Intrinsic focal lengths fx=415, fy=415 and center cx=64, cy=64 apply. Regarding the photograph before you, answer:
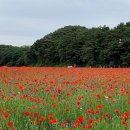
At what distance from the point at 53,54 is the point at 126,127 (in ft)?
198

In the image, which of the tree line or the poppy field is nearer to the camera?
the poppy field

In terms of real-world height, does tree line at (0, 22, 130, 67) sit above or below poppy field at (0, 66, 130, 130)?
above

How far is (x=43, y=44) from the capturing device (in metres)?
70.9

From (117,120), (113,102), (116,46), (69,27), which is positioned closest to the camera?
(117,120)

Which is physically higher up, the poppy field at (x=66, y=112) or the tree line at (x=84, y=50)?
the tree line at (x=84, y=50)

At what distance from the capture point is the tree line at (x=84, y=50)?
4962 cm

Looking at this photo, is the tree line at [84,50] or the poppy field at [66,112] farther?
the tree line at [84,50]

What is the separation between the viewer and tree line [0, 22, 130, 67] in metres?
49.6

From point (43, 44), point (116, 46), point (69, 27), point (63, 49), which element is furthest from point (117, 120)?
point (69, 27)

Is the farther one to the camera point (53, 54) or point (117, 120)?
point (53, 54)

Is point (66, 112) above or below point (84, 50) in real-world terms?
below

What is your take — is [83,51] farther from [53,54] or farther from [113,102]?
[113,102]

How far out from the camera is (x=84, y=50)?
55.9 meters

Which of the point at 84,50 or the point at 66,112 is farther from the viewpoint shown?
the point at 84,50
